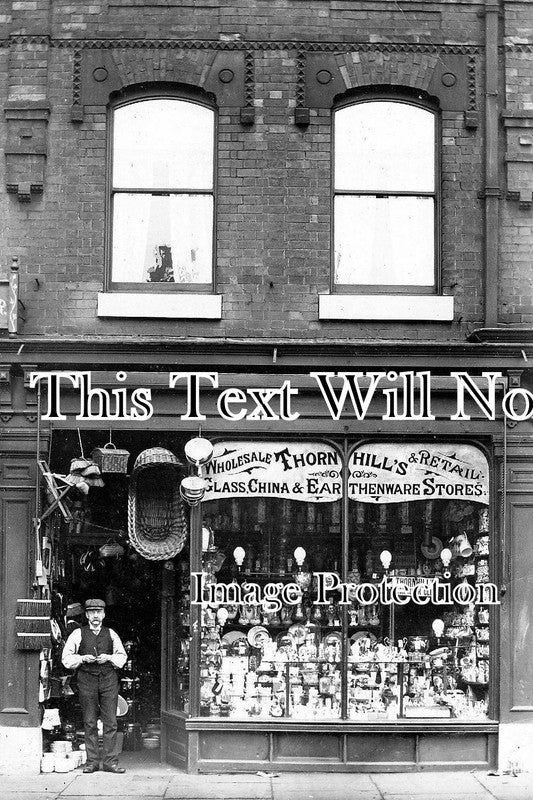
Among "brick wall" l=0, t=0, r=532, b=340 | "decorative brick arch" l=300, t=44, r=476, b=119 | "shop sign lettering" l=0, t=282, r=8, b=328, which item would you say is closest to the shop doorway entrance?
"shop sign lettering" l=0, t=282, r=8, b=328

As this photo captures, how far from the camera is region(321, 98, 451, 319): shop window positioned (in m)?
11.3

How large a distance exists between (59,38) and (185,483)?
4961 millimetres

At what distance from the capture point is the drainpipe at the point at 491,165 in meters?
11.1

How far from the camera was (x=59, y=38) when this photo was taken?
37.0 feet

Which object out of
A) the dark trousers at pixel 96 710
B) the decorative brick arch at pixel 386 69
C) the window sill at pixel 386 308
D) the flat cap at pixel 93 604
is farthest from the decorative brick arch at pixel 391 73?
the dark trousers at pixel 96 710

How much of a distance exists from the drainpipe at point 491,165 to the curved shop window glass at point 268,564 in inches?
92.6

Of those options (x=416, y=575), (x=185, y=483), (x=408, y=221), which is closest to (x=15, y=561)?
(x=185, y=483)

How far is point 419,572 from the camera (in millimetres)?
11109

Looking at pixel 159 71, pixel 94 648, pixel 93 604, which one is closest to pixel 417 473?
pixel 93 604

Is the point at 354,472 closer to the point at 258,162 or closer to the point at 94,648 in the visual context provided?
the point at 94,648

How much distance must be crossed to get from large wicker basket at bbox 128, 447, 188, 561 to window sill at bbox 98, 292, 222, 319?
1.42m

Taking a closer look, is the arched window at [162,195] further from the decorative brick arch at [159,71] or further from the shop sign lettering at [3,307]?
the shop sign lettering at [3,307]

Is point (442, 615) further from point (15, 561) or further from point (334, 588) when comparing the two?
point (15, 561)

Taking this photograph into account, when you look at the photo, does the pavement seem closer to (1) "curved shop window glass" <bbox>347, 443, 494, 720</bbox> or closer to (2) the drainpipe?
(1) "curved shop window glass" <bbox>347, 443, 494, 720</bbox>
